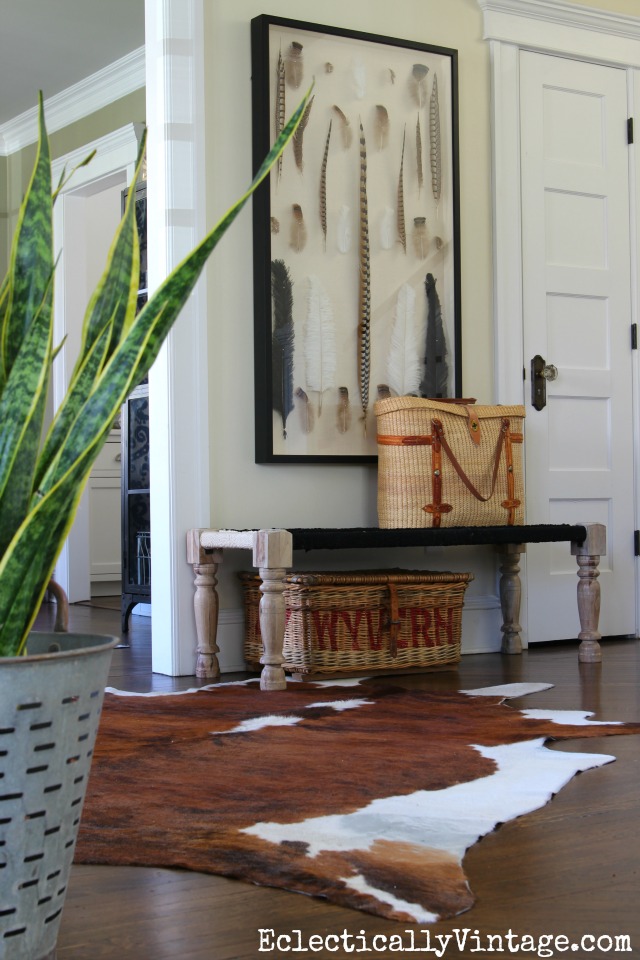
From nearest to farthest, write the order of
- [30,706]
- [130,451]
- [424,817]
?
[30,706] < [424,817] < [130,451]

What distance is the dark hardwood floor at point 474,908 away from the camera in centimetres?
128

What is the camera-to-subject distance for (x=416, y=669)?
3615mm

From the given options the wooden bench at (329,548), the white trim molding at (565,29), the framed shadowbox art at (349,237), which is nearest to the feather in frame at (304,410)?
the framed shadowbox art at (349,237)

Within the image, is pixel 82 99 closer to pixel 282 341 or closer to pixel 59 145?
pixel 59 145

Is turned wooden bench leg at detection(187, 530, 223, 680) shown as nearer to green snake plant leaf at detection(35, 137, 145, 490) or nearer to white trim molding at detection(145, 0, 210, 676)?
white trim molding at detection(145, 0, 210, 676)

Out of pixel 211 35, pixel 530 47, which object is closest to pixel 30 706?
pixel 211 35

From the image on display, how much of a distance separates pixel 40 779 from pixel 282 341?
9.12 feet

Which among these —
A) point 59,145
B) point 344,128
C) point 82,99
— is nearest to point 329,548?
point 344,128

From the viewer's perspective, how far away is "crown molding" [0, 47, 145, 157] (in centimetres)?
589

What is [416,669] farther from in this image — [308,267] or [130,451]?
[130,451]

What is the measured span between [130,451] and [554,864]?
3.86 m

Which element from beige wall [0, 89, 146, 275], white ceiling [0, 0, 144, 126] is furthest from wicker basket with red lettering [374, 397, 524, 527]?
beige wall [0, 89, 146, 275]

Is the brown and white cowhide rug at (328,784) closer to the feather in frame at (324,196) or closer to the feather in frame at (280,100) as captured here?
the feather in frame at (324,196)

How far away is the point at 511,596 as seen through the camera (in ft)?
13.3
